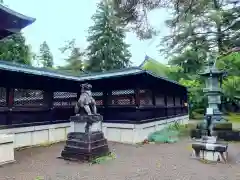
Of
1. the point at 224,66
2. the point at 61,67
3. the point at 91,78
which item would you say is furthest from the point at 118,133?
the point at 61,67

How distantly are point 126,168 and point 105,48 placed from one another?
28068mm

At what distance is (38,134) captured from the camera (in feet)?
32.3

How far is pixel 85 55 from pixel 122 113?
25.4 metres

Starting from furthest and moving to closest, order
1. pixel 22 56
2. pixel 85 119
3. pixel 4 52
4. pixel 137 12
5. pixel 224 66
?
pixel 22 56, pixel 4 52, pixel 224 66, pixel 137 12, pixel 85 119

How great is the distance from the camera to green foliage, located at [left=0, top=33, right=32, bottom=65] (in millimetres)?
23312

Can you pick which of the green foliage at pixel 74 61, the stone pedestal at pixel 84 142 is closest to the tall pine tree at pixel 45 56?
the green foliage at pixel 74 61

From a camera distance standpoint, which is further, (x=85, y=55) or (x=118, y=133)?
(x=85, y=55)

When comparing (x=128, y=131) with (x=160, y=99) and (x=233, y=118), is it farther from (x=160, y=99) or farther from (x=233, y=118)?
(x=233, y=118)

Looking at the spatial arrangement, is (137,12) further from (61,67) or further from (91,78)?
(61,67)

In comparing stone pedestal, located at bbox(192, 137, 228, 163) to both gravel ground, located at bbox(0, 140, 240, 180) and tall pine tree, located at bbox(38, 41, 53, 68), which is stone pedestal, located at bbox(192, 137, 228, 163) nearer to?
gravel ground, located at bbox(0, 140, 240, 180)

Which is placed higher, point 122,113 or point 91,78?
point 91,78

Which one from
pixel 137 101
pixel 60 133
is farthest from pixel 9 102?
pixel 137 101

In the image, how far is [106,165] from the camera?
6656 mm

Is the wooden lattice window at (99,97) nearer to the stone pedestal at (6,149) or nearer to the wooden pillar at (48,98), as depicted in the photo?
the wooden pillar at (48,98)
